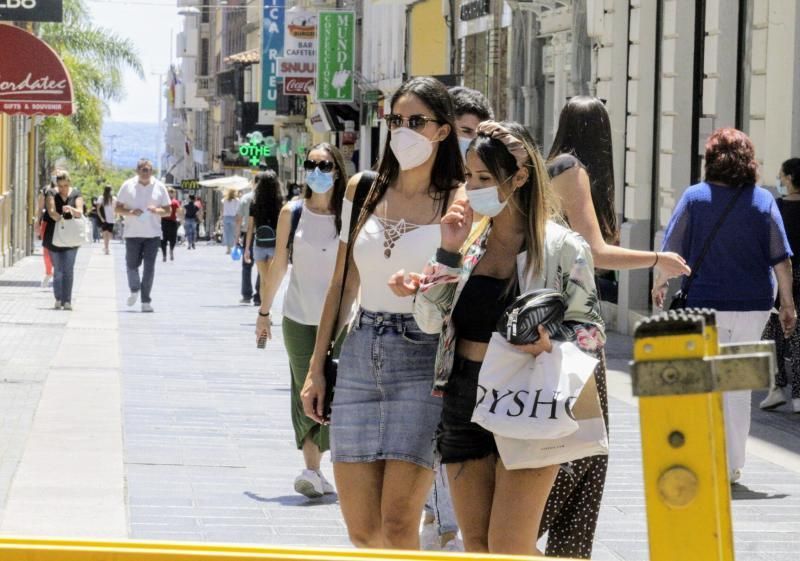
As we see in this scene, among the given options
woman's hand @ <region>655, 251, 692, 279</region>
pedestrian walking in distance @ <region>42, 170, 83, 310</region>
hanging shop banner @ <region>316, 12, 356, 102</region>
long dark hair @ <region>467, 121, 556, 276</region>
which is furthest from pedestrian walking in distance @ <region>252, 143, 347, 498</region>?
hanging shop banner @ <region>316, 12, 356, 102</region>

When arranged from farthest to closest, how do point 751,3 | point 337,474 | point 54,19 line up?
point 54,19, point 751,3, point 337,474

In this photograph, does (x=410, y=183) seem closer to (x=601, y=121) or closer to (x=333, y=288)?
(x=333, y=288)

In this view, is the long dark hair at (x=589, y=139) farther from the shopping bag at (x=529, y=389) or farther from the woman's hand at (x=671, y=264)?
the shopping bag at (x=529, y=389)

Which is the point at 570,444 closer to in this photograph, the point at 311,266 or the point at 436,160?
the point at 436,160

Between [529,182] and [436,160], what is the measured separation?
0.73 meters

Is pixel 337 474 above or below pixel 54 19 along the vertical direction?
below

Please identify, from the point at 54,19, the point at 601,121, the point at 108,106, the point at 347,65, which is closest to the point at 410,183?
the point at 601,121

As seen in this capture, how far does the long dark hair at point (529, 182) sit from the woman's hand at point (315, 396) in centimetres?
107

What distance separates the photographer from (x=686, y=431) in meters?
2.72

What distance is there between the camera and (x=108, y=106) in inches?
2215

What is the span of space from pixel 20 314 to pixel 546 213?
16.0 m

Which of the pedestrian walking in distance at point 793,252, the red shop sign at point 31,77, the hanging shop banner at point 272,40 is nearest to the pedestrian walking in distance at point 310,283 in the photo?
the pedestrian walking in distance at point 793,252

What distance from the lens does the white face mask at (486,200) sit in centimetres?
506

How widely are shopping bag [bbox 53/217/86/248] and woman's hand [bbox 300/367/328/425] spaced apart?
1559 cm
